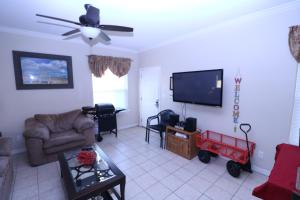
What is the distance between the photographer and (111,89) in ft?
14.5

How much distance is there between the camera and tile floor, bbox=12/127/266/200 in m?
1.97

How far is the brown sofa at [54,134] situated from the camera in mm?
2566

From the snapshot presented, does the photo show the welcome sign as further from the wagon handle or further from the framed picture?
the framed picture

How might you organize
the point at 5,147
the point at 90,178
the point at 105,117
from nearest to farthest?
the point at 90,178
the point at 5,147
the point at 105,117

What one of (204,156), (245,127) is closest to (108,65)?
(204,156)

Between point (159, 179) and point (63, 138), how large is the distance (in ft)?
6.15

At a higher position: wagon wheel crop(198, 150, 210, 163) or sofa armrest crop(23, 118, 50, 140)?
sofa armrest crop(23, 118, 50, 140)

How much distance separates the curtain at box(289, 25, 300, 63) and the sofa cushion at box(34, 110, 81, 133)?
3970 mm

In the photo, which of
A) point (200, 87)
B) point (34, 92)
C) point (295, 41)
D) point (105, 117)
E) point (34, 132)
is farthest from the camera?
point (105, 117)

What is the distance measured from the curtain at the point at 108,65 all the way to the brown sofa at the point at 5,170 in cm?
224

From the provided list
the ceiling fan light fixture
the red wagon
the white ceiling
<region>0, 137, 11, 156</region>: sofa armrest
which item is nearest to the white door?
the white ceiling

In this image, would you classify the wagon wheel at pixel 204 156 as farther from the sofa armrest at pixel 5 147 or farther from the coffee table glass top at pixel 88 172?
the sofa armrest at pixel 5 147

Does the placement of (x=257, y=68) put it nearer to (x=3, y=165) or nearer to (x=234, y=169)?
(x=234, y=169)

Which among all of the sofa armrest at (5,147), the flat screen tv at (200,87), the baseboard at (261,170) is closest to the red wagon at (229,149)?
the baseboard at (261,170)
